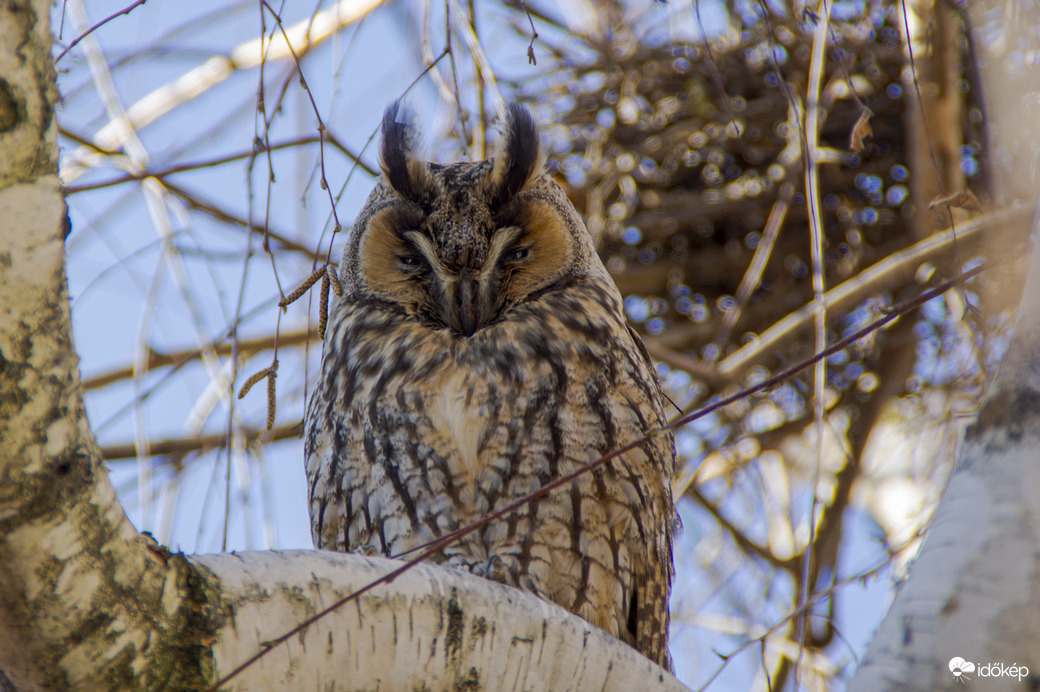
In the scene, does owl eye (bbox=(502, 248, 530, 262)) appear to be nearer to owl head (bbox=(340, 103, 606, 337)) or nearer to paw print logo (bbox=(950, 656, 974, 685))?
owl head (bbox=(340, 103, 606, 337))

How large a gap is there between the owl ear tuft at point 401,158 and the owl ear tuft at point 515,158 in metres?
0.16

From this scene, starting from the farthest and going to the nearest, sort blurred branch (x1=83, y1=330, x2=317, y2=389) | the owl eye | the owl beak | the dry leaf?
1. blurred branch (x1=83, y1=330, x2=317, y2=389)
2. the owl eye
3. the owl beak
4. the dry leaf

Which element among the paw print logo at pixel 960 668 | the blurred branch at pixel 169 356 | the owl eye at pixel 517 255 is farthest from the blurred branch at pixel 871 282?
the paw print logo at pixel 960 668

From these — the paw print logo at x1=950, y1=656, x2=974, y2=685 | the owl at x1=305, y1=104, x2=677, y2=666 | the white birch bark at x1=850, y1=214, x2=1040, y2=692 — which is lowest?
the paw print logo at x1=950, y1=656, x2=974, y2=685

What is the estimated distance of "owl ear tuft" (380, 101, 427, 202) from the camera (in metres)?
1.91

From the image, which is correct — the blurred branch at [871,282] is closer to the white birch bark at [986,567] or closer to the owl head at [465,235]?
the owl head at [465,235]

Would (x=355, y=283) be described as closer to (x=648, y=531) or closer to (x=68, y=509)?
(x=648, y=531)

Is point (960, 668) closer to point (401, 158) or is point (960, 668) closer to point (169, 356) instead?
point (401, 158)

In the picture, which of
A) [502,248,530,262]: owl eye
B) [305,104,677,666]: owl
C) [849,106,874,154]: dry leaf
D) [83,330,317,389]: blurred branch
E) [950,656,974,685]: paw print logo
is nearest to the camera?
[950,656,974,685]: paw print logo

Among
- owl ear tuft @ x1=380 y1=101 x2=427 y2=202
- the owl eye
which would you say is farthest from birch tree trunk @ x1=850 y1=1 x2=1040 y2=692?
owl ear tuft @ x1=380 y1=101 x2=427 y2=202

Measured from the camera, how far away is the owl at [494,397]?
163 centimetres

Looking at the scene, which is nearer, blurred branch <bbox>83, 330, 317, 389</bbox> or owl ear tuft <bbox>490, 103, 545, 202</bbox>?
owl ear tuft <bbox>490, 103, 545, 202</bbox>

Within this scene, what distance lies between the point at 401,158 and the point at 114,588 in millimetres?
1295

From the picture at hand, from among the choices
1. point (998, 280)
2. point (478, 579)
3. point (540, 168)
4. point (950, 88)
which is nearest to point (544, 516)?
point (478, 579)
